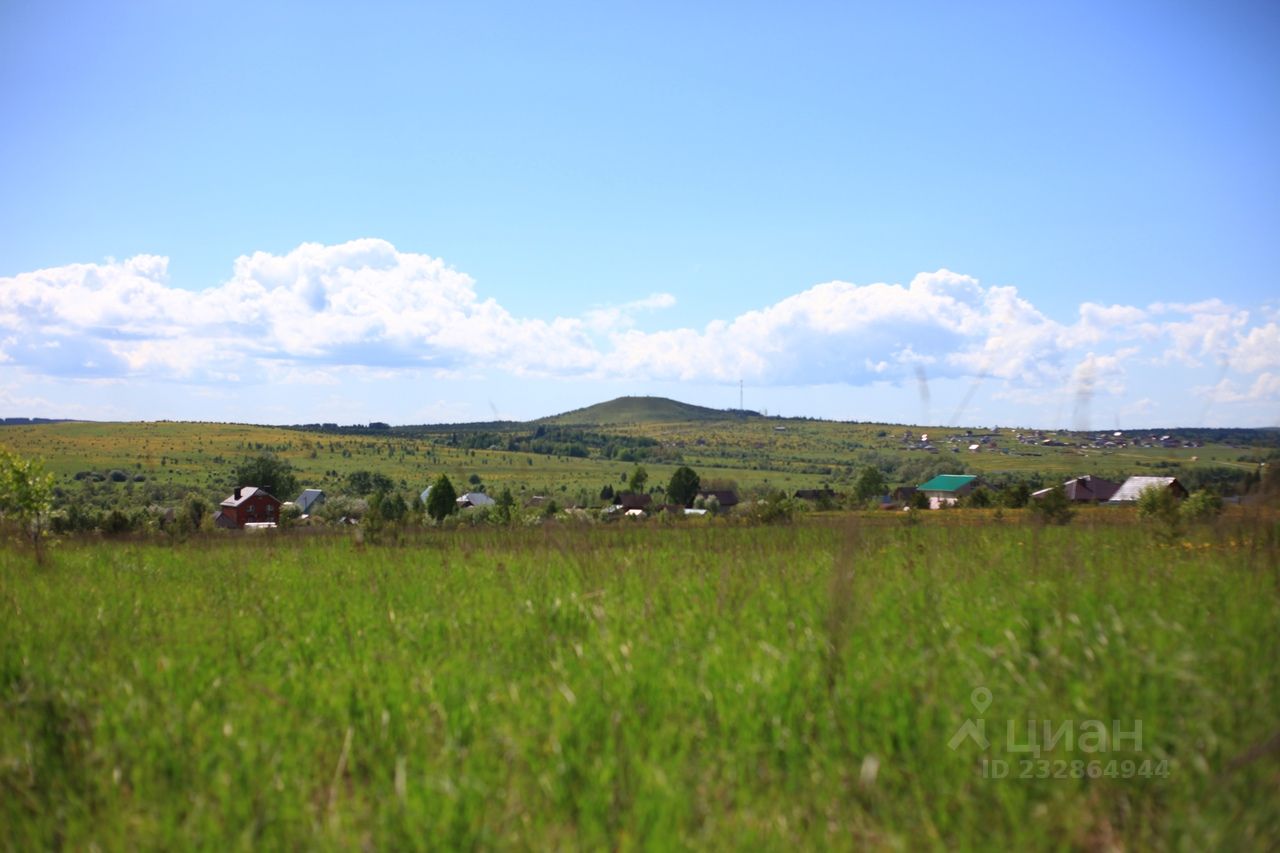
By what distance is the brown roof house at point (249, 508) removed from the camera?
72.1 metres

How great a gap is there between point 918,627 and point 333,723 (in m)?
3.70

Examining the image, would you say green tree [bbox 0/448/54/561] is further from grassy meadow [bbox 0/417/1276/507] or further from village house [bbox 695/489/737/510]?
village house [bbox 695/489/737/510]

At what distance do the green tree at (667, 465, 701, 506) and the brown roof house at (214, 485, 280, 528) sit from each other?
4215 cm

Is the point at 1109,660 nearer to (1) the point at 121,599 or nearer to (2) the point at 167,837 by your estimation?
(2) the point at 167,837

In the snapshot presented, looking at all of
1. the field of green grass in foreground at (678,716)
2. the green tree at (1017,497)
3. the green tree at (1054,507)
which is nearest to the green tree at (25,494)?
the field of green grass in foreground at (678,716)

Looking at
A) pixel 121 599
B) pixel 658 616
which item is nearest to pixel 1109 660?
pixel 658 616

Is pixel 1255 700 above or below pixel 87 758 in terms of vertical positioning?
above

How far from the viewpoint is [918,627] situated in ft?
19.3

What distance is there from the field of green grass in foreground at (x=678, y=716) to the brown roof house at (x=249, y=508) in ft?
226

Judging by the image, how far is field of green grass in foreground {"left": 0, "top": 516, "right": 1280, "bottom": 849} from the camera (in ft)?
12.8

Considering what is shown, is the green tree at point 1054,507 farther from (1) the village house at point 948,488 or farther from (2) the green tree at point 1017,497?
(1) the village house at point 948,488

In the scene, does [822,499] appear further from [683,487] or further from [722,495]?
[722,495]

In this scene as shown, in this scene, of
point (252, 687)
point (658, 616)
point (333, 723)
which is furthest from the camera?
point (658, 616)

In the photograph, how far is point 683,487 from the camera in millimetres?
103750
